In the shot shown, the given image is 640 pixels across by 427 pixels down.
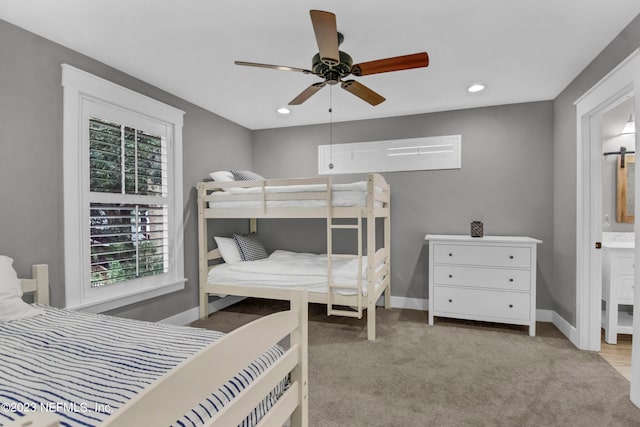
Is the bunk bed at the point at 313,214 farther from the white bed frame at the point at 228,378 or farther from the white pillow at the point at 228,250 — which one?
the white bed frame at the point at 228,378

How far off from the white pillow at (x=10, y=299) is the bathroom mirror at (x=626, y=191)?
4898 mm

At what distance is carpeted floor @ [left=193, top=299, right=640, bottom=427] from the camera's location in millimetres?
1770

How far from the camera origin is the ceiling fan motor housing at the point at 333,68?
1.89 meters

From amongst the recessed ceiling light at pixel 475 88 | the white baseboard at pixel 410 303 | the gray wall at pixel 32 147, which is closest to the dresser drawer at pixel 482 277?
the white baseboard at pixel 410 303

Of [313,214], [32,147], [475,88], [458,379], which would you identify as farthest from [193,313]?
[475,88]

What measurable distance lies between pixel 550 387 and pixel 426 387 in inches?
32.1

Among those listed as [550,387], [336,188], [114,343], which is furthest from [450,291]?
[114,343]

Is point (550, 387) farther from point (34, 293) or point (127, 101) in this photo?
point (127, 101)

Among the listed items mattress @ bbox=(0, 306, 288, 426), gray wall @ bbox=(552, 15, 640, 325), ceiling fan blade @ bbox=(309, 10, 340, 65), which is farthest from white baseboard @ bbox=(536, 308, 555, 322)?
ceiling fan blade @ bbox=(309, 10, 340, 65)

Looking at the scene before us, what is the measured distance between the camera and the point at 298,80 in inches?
110

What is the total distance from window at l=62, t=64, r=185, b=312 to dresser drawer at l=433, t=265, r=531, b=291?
2.62 meters

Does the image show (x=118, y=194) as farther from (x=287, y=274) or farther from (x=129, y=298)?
(x=287, y=274)

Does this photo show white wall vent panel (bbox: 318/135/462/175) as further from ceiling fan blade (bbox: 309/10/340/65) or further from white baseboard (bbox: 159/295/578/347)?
ceiling fan blade (bbox: 309/10/340/65)

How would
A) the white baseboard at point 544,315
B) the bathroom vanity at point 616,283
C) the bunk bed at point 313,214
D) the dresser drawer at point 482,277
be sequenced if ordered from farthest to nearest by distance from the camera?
the white baseboard at point 544,315 < the dresser drawer at point 482,277 < the bunk bed at point 313,214 < the bathroom vanity at point 616,283
